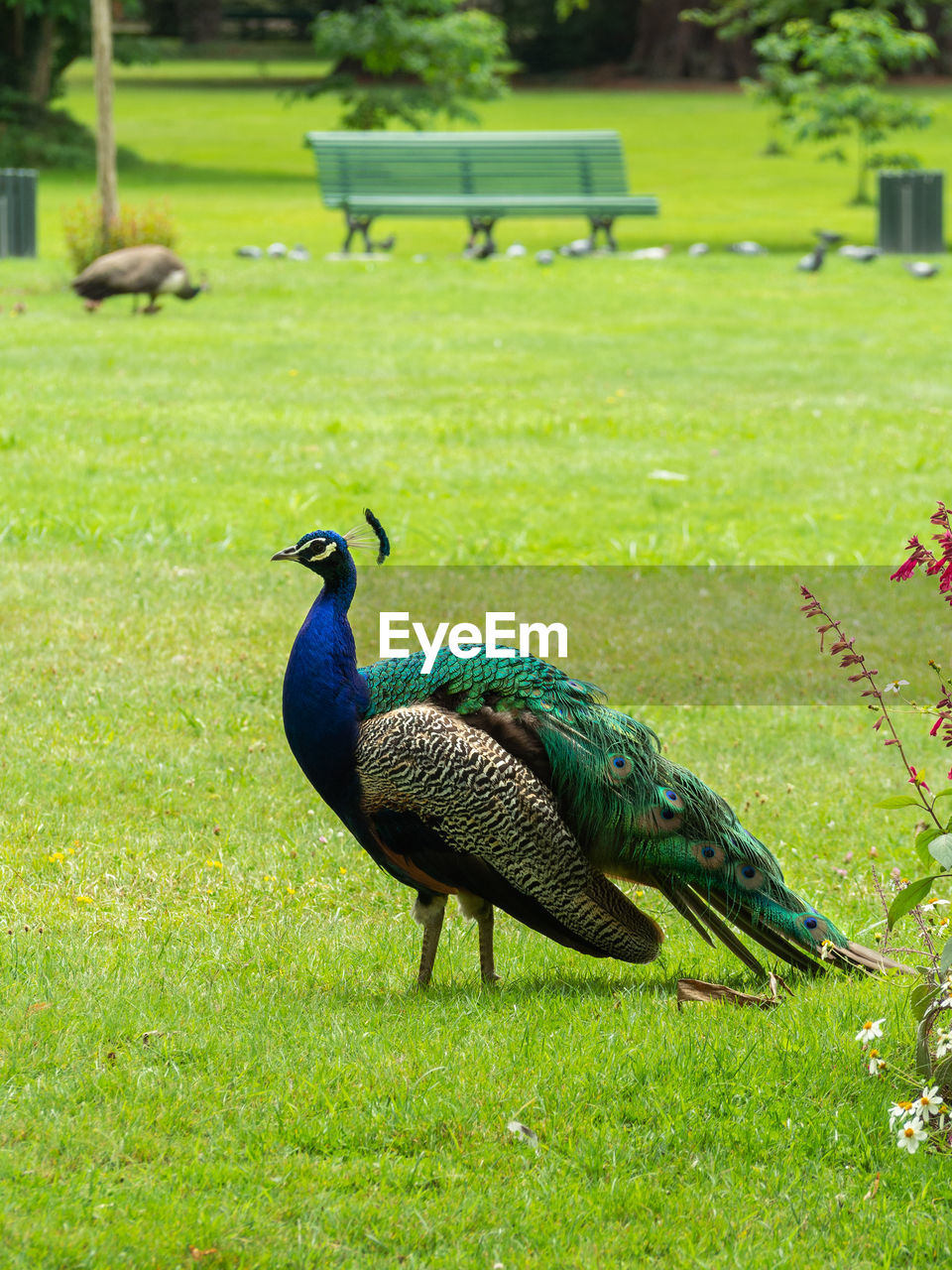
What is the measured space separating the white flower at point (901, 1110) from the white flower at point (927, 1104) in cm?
1

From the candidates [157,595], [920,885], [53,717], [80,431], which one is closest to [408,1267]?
[920,885]

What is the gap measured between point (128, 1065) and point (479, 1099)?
2.87ft

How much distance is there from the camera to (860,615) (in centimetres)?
863

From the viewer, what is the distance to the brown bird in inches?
664

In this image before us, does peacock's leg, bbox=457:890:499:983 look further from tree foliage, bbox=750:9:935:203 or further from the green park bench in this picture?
tree foliage, bbox=750:9:935:203

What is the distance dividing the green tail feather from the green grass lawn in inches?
11.6

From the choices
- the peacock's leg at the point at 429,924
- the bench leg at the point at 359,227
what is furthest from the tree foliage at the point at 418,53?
the peacock's leg at the point at 429,924

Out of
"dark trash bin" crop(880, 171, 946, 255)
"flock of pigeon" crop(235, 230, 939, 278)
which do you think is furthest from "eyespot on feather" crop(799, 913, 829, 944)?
"dark trash bin" crop(880, 171, 946, 255)

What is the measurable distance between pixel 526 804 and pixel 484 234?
796 inches

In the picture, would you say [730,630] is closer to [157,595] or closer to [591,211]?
[157,595]

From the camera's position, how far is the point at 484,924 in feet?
15.0

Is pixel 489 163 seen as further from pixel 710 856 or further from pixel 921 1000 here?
pixel 921 1000

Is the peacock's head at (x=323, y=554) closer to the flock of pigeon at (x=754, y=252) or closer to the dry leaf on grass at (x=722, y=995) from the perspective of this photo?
the dry leaf on grass at (x=722, y=995)

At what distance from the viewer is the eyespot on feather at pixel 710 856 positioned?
430 centimetres
